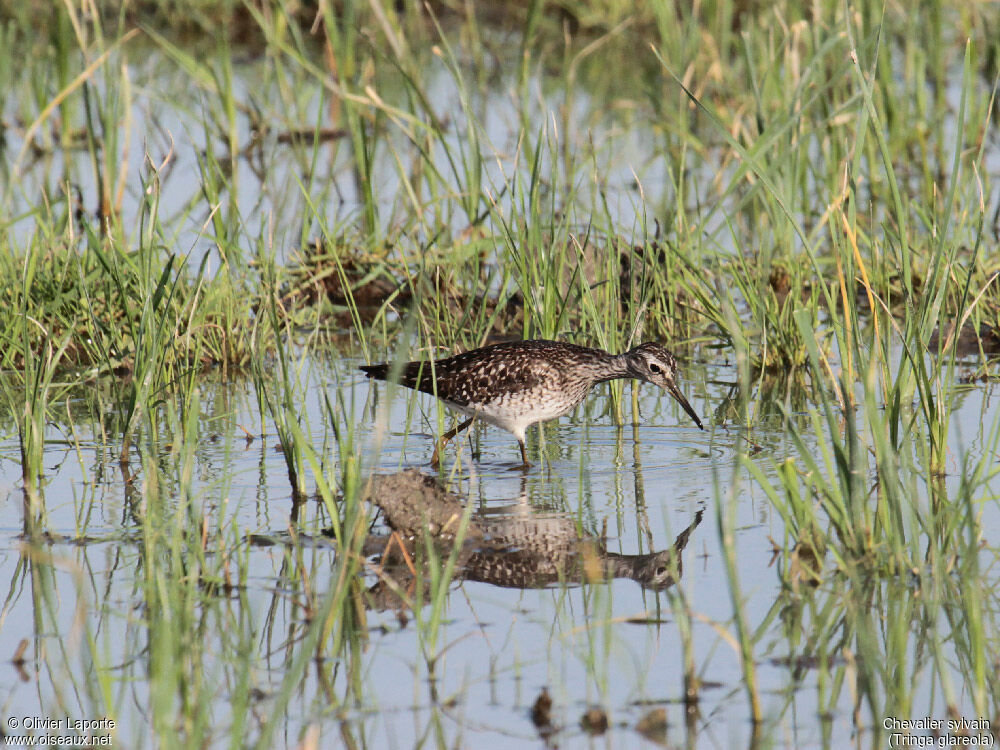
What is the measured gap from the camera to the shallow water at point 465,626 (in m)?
4.46

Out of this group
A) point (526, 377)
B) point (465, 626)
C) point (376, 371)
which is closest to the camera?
point (465, 626)

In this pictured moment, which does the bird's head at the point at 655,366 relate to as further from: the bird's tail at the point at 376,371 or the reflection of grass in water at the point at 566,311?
the bird's tail at the point at 376,371

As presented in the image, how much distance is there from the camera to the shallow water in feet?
14.6

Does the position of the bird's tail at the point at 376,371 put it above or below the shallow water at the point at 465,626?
above

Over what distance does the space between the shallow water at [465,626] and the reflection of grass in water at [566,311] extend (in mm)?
48

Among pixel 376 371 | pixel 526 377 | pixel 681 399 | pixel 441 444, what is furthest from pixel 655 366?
pixel 376 371

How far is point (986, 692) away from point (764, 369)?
4.43 m

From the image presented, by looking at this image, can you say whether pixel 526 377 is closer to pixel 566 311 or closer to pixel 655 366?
pixel 655 366

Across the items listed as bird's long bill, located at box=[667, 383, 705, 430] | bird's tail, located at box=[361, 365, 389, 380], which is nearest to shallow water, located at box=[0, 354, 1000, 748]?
bird's long bill, located at box=[667, 383, 705, 430]

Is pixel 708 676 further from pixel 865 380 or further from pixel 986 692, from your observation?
pixel 865 380

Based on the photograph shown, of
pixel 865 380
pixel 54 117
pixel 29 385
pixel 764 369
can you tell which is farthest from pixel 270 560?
pixel 54 117

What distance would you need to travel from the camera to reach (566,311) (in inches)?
337

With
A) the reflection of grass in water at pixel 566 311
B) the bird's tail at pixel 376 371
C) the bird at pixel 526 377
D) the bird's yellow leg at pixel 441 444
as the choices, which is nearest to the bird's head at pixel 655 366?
the bird at pixel 526 377

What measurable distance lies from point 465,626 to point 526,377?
2.55m
